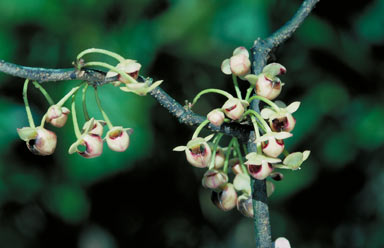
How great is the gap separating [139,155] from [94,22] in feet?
1.38

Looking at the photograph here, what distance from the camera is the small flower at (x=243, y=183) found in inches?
24.7

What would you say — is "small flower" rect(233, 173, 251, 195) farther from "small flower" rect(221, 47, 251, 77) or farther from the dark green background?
the dark green background

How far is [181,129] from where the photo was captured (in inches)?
72.2

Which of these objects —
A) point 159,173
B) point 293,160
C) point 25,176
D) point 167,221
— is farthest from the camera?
point 167,221

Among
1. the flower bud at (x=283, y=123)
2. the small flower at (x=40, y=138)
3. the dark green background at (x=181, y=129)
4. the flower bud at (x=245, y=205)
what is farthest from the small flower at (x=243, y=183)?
the dark green background at (x=181, y=129)

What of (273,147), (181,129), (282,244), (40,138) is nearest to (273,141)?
(273,147)

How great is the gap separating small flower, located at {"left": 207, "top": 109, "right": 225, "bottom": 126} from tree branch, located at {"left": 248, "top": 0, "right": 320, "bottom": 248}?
0.15ft

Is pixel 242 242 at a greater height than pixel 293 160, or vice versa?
pixel 242 242

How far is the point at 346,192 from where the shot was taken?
6.20 feet

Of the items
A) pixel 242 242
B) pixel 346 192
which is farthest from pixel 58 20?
pixel 346 192

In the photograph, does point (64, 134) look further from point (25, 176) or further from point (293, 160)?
point (293, 160)

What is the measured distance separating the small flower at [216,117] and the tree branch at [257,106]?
1.8 inches

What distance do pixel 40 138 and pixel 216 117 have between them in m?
0.17

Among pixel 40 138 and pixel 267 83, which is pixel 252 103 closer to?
pixel 267 83
